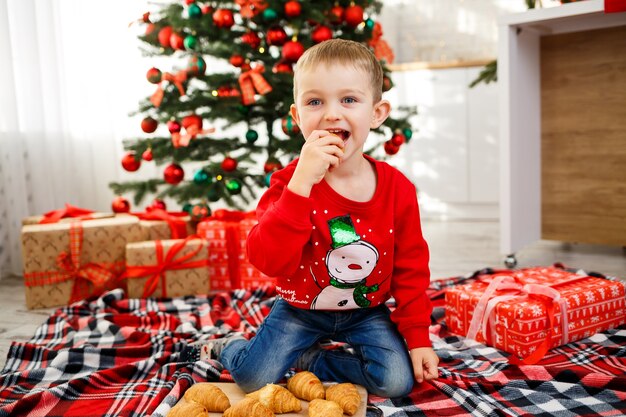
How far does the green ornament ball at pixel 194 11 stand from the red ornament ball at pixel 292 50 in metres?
0.30

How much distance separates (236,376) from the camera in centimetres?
104

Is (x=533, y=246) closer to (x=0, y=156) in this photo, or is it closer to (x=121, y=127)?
(x=121, y=127)

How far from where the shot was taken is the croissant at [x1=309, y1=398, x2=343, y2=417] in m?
0.88

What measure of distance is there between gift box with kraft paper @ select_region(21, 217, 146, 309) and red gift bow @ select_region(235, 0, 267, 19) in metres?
0.74

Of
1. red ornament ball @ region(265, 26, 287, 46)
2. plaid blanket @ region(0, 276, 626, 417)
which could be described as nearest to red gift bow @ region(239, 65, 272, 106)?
red ornament ball @ region(265, 26, 287, 46)

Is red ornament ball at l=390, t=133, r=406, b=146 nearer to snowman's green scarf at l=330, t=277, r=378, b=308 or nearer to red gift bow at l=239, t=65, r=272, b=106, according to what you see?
red gift bow at l=239, t=65, r=272, b=106

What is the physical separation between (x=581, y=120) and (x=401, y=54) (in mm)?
1976

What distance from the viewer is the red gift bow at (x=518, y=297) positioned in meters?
1.17

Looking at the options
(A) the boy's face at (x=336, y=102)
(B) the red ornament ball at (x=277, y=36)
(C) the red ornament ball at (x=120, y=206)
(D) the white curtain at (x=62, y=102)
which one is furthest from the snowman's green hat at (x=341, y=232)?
(D) the white curtain at (x=62, y=102)

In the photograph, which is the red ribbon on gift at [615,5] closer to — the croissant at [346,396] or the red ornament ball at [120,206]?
the croissant at [346,396]

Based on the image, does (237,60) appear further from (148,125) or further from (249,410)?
(249,410)

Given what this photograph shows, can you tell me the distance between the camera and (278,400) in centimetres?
93

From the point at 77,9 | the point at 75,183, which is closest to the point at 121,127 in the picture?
the point at 75,183

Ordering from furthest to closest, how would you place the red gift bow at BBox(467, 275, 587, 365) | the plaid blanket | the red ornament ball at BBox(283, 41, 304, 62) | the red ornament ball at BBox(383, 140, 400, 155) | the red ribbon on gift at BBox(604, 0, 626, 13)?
the red ornament ball at BBox(383, 140, 400, 155) → the red ornament ball at BBox(283, 41, 304, 62) → the red ribbon on gift at BBox(604, 0, 626, 13) → the red gift bow at BBox(467, 275, 587, 365) → the plaid blanket
